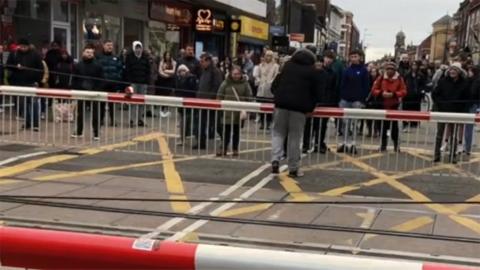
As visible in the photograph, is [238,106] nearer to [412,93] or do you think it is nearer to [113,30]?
[412,93]

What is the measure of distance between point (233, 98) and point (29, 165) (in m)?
3.30

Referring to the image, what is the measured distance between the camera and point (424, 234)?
6414mm

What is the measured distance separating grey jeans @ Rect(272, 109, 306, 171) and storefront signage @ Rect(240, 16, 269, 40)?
28491 millimetres

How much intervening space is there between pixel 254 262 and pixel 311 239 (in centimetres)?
314

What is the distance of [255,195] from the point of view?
8062 mm

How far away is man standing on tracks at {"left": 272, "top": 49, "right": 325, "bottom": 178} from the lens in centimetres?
910

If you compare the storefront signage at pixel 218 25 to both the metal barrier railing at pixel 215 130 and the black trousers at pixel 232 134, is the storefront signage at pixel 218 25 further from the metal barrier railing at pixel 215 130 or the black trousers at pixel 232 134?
the black trousers at pixel 232 134

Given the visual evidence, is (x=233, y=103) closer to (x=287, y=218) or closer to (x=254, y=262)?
(x=287, y=218)

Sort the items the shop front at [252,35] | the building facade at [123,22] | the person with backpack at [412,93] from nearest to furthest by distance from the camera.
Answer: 1. the person with backpack at [412,93]
2. the building facade at [123,22]
3. the shop front at [252,35]

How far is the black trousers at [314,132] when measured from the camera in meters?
11.2

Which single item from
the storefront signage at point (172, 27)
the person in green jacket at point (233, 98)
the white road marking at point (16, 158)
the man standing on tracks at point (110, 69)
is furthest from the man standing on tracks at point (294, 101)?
the storefront signage at point (172, 27)

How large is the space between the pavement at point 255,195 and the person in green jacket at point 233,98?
1.01 ft

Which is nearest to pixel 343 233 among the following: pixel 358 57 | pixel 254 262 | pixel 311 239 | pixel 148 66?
pixel 311 239

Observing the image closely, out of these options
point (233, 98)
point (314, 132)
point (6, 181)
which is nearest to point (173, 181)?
point (6, 181)
